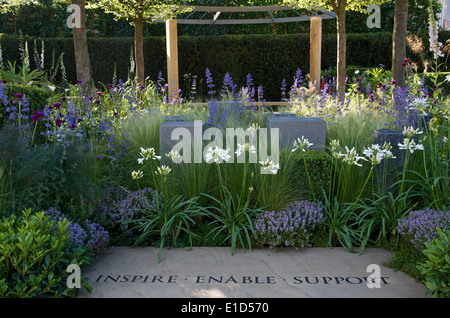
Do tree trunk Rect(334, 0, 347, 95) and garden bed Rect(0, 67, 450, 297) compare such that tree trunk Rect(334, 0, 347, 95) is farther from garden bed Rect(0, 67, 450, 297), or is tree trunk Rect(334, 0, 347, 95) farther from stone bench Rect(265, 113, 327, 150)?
stone bench Rect(265, 113, 327, 150)

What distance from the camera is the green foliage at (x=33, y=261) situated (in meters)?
2.57

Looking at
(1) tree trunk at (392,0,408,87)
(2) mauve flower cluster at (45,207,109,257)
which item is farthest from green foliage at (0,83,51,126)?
(1) tree trunk at (392,0,408,87)

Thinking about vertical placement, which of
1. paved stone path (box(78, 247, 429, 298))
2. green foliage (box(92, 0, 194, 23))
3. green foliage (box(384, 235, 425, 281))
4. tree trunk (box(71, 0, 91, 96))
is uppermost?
green foliage (box(92, 0, 194, 23))

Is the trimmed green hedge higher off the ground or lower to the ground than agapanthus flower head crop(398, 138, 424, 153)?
higher

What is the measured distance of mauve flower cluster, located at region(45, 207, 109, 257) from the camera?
3105 millimetres

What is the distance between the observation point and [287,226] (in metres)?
3.52

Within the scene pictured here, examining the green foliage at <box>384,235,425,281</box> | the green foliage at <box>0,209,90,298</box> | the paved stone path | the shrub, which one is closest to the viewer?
the green foliage at <box>0,209,90,298</box>

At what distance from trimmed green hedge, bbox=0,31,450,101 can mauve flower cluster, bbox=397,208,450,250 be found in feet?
36.9

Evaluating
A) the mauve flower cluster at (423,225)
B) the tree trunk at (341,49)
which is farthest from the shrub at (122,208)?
the tree trunk at (341,49)

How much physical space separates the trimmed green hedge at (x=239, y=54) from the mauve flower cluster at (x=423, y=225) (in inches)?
442

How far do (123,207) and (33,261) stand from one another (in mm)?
1212

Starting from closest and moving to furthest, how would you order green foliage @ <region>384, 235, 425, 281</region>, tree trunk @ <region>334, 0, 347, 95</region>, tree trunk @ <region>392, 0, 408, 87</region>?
green foliage @ <region>384, 235, 425, 281</region> → tree trunk @ <region>392, 0, 408, 87</region> → tree trunk @ <region>334, 0, 347, 95</region>

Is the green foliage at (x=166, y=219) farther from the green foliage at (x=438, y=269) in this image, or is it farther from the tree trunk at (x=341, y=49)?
the tree trunk at (x=341, y=49)
